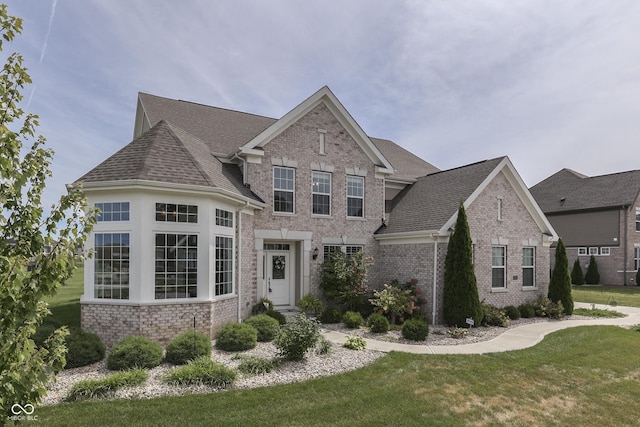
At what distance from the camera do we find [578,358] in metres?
9.99

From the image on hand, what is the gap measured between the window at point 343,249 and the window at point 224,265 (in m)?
4.69

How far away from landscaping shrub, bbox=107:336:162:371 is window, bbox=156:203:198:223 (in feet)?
10.9

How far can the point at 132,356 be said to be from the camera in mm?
8117

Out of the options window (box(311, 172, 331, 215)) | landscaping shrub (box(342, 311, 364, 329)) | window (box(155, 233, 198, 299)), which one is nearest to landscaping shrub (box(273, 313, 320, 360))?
window (box(155, 233, 198, 299))

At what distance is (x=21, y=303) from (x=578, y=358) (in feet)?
39.5

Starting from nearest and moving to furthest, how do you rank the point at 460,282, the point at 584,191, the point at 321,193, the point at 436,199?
1. the point at 460,282
2. the point at 321,193
3. the point at 436,199
4. the point at 584,191

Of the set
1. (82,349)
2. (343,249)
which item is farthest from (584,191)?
(82,349)

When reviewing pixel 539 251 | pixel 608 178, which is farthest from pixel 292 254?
pixel 608 178

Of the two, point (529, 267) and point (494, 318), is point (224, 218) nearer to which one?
point (494, 318)

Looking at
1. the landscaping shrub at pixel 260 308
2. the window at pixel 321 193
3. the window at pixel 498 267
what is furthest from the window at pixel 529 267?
the landscaping shrub at pixel 260 308

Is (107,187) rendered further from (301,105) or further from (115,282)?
(301,105)

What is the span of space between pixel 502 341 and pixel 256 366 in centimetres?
783

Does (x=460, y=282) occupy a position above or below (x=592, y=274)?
above

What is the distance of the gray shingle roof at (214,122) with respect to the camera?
15.9 m
